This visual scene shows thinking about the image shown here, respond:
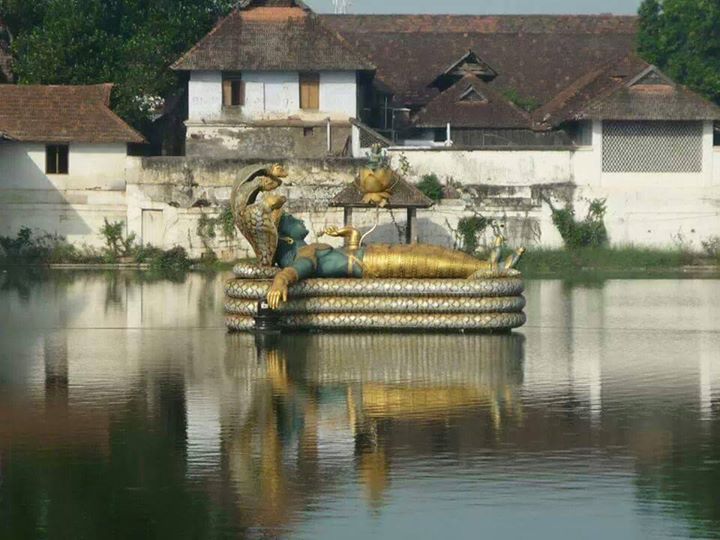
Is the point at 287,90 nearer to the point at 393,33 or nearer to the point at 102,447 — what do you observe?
the point at 393,33

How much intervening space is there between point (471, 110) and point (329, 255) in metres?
26.9

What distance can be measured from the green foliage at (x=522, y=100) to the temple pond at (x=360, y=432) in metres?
28.6

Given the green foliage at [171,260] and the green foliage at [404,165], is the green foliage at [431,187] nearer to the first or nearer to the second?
the green foliage at [404,165]

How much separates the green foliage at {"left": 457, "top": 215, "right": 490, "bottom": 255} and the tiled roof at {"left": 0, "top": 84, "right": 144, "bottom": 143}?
869 cm

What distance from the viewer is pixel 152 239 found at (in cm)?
4622

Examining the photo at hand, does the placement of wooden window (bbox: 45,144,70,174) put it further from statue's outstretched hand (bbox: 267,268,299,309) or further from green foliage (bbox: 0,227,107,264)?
statue's outstretched hand (bbox: 267,268,299,309)

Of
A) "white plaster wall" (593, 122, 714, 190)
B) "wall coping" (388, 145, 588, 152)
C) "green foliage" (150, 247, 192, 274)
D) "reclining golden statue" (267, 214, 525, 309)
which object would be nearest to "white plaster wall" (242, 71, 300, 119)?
"wall coping" (388, 145, 588, 152)

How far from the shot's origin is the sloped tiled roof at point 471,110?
52156 mm

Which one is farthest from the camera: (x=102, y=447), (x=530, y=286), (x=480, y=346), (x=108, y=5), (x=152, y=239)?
(x=108, y=5)

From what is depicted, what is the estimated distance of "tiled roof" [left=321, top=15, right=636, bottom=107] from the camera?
58031 millimetres

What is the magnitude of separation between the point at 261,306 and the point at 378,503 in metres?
11.8

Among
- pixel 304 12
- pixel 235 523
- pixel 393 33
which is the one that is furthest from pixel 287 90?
pixel 235 523

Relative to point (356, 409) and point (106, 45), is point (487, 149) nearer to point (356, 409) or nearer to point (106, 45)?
point (106, 45)

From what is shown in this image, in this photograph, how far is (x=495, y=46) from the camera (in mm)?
60781
